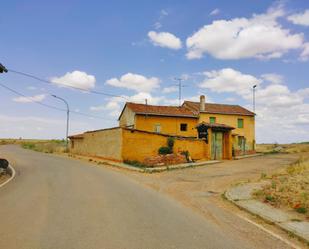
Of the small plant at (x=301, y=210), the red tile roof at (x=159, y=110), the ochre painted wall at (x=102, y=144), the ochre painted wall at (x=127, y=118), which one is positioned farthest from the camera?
the ochre painted wall at (x=127, y=118)

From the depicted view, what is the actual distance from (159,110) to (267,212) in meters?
32.6

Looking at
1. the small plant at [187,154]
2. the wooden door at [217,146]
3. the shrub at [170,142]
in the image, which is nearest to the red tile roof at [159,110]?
the wooden door at [217,146]

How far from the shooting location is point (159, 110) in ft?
135

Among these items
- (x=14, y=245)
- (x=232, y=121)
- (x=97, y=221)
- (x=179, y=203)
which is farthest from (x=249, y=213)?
(x=232, y=121)

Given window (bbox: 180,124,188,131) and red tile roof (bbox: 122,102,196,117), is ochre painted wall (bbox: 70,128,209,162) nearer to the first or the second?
red tile roof (bbox: 122,102,196,117)

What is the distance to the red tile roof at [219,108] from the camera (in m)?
43.9

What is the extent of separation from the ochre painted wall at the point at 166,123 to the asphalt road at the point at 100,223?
90.9 feet

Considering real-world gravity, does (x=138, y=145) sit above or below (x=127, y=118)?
below

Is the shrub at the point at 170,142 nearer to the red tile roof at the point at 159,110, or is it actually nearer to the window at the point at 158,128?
the red tile roof at the point at 159,110

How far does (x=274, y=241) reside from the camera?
20.3ft

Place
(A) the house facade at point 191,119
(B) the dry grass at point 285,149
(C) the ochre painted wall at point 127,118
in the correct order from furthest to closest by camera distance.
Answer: (B) the dry grass at point 285,149 → (C) the ochre painted wall at point 127,118 → (A) the house facade at point 191,119

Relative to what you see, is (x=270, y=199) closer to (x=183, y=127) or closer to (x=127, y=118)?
(x=183, y=127)

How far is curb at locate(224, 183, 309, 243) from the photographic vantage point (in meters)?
6.90

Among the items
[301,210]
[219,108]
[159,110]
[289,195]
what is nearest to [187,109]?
[219,108]
